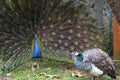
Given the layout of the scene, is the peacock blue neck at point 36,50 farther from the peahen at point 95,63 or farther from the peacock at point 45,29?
the peahen at point 95,63

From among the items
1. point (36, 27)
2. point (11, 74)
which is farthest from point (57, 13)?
point (11, 74)

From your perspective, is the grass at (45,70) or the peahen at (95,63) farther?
the grass at (45,70)

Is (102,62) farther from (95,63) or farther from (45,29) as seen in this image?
(45,29)

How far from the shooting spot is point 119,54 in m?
8.96

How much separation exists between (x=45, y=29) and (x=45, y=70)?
2.88 feet

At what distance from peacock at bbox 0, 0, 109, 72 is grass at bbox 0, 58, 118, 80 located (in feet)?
0.67

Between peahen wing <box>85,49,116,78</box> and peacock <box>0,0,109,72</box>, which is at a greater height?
peacock <box>0,0,109,72</box>

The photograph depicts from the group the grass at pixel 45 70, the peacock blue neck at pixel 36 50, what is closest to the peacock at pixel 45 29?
the peacock blue neck at pixel 36 50

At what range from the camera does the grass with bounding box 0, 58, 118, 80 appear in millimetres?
6801

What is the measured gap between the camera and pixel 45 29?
7.73 m

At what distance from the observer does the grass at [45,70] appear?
6801 mm

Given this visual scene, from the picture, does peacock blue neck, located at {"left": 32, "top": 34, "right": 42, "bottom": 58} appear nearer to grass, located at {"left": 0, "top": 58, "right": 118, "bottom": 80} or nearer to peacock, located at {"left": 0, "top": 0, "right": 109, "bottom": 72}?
peacock, located at {"left": 0, "top": 0, "right": 109, "bottom": 72}

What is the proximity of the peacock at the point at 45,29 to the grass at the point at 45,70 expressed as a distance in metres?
0.21

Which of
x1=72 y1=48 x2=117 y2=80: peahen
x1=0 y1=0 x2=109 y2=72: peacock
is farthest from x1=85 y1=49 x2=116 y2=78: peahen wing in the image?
x1=0 y1=0 x2=109 y2=72: peacock
